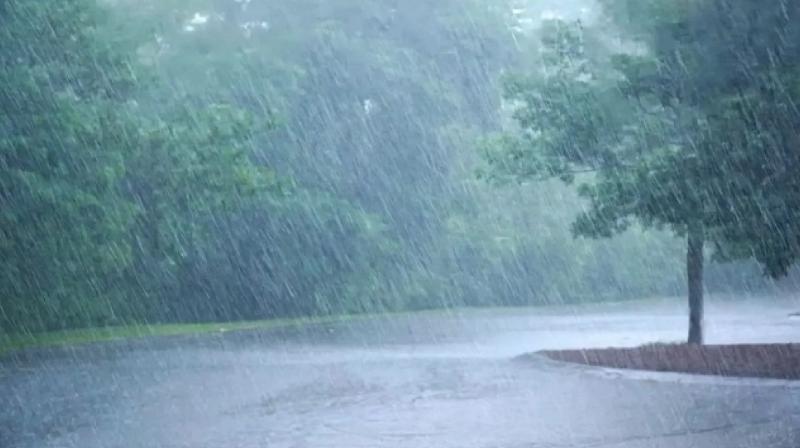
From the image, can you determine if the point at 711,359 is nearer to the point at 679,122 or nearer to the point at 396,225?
the point at 679,122

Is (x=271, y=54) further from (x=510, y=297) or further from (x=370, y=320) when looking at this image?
(x=510, y=297)

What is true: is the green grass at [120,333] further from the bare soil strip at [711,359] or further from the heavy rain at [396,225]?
the bare soil strip at [711,359]

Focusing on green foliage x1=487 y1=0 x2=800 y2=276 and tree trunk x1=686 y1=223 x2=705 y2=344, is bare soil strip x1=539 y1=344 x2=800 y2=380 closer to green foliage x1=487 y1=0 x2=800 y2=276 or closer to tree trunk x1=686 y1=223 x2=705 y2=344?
green foliage x1=487 y1=0 x2=800 y2=276

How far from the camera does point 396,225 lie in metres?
46.3

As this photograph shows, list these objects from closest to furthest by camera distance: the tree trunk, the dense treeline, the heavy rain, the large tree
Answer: the heavy rain
the large tree
the tree trunk
the dense treeline

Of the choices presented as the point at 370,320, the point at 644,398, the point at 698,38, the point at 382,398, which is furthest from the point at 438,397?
the point at 370,320

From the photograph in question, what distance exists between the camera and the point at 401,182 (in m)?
45.8

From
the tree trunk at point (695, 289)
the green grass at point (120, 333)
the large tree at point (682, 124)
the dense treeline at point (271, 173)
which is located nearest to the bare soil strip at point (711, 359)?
the large tree at point (682, 124)

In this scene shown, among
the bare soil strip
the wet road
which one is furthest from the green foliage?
the wet road

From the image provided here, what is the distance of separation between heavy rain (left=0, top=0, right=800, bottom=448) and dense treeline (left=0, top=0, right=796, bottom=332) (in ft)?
Result: 0.32

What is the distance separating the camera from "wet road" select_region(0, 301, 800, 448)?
37.9ft

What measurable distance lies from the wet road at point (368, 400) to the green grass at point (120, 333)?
1161 mm

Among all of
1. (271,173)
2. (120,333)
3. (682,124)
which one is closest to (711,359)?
(682,124)

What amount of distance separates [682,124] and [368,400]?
700 cm
